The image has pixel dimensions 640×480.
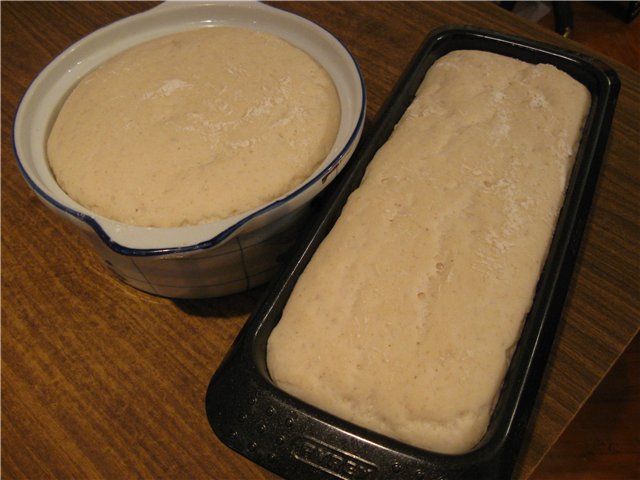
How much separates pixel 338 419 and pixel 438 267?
202 mm

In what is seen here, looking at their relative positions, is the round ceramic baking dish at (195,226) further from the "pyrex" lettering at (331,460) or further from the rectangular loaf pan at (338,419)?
the "pyrex" lettering at (331,460)

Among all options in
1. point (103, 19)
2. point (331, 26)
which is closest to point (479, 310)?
point (331, 26)

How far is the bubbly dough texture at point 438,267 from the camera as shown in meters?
0.56

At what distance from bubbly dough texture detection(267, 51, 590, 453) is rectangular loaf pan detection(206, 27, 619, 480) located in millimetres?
15

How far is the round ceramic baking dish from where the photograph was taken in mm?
625

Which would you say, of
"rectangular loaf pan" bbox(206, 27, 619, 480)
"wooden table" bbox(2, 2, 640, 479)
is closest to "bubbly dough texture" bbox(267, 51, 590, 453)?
"rectangular loaf pan" bbox(206, 27, 619, 480)

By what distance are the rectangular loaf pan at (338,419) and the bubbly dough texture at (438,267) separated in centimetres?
2

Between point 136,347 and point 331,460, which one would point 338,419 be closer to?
point 331,460

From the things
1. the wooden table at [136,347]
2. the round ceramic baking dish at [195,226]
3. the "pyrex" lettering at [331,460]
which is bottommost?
the wooden table at [136,347]

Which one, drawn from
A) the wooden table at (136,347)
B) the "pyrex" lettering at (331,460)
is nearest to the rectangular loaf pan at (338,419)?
the "pyrex" lettering at (331,460)

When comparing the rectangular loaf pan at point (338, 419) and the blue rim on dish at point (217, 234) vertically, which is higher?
the blue rim on dish at point (217, 234)

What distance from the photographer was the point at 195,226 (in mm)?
632

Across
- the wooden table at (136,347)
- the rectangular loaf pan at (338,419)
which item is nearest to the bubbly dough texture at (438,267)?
the rectangular loaf pan at (338,419)

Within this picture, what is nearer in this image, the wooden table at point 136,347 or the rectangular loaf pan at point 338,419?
the rectangular loaf pan at point 338,419
